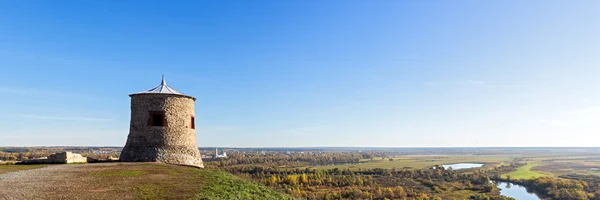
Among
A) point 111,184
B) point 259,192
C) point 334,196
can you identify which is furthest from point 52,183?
point 334,196

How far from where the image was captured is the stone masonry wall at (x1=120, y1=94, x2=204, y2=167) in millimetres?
18391

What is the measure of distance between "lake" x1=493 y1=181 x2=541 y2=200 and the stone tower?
2326 inches

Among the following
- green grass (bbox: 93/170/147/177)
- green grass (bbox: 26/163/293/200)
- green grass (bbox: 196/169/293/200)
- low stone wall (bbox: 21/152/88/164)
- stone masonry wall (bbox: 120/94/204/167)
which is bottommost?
green grass (bbox: 196/169/293/200)

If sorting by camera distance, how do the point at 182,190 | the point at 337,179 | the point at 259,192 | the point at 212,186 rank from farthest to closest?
the point at 337,179 < the point at 259,192 < the point at 212,186 < the point at 182,190

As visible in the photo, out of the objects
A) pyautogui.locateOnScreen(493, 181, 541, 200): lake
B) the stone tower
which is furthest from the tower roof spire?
pyautogui.locateOnScreen(493, 181, 541, 200): lake

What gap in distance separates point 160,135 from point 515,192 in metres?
67.1

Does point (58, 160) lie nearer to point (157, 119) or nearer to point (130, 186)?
point (157, 119)

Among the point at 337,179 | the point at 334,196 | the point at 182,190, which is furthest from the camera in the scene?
the point at 337,179

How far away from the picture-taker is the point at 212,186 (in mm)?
11398

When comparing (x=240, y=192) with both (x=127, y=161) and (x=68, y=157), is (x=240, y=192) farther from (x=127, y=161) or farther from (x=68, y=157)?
(x=68, y=157)

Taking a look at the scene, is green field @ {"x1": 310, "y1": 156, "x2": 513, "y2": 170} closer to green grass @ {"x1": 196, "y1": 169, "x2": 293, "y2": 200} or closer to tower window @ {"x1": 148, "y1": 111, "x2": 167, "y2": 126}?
tower window @ {"x1": 148, "y1": 111, "x2": 167, "y2": 126}

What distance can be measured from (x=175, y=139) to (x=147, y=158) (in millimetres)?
1661

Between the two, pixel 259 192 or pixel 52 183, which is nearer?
pixel 52 183

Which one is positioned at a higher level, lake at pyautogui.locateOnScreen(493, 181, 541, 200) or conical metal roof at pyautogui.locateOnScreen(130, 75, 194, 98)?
conical metal roof at pyautogui.locateOnScreen(130, 75, 194, 98)
